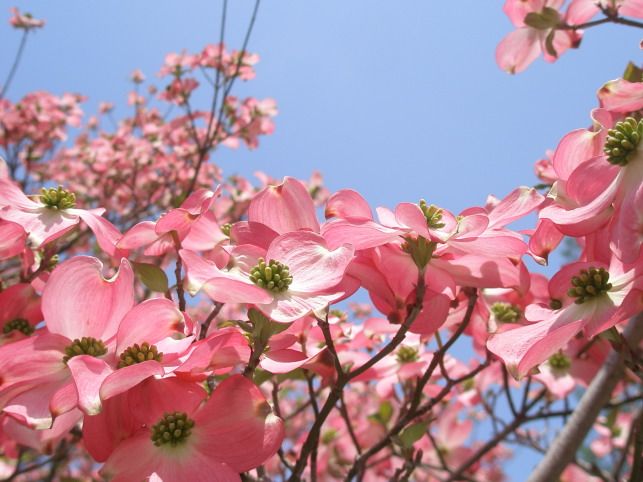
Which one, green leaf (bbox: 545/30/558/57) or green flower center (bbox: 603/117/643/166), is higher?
green leaf (bbox: 545/30/558/57)

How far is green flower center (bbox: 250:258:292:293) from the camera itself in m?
0.57

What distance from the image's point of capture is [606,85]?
2.24ft

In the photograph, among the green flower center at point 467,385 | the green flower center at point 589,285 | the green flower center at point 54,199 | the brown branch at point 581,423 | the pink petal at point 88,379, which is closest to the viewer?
the pink petal at point 88,379

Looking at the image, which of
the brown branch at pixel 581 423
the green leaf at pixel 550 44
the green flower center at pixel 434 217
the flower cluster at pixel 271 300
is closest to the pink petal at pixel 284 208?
the flower cluster at pixel 271 300

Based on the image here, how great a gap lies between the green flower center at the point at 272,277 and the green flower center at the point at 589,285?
0.99 ft

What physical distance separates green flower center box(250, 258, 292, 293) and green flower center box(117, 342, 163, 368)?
12 centimetres

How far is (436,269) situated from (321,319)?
183 mm

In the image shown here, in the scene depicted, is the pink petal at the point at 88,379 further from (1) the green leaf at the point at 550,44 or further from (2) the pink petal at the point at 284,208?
(1) the green leaf at the point at 550,44

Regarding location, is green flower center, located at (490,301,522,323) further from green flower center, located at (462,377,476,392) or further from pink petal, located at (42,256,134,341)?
green flower center, located at (462,377,476,392)

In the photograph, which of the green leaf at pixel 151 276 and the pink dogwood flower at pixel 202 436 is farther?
the green leaf at pixel 151 276

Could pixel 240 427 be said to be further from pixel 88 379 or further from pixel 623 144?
pixel 623 144

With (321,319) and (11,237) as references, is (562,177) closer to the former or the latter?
(321,319)

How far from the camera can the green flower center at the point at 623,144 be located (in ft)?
1.90

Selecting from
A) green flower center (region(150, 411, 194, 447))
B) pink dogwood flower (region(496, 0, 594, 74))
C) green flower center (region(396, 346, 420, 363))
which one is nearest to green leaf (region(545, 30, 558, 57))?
pink dogwood flower (region(496, 0, 594, 74))
